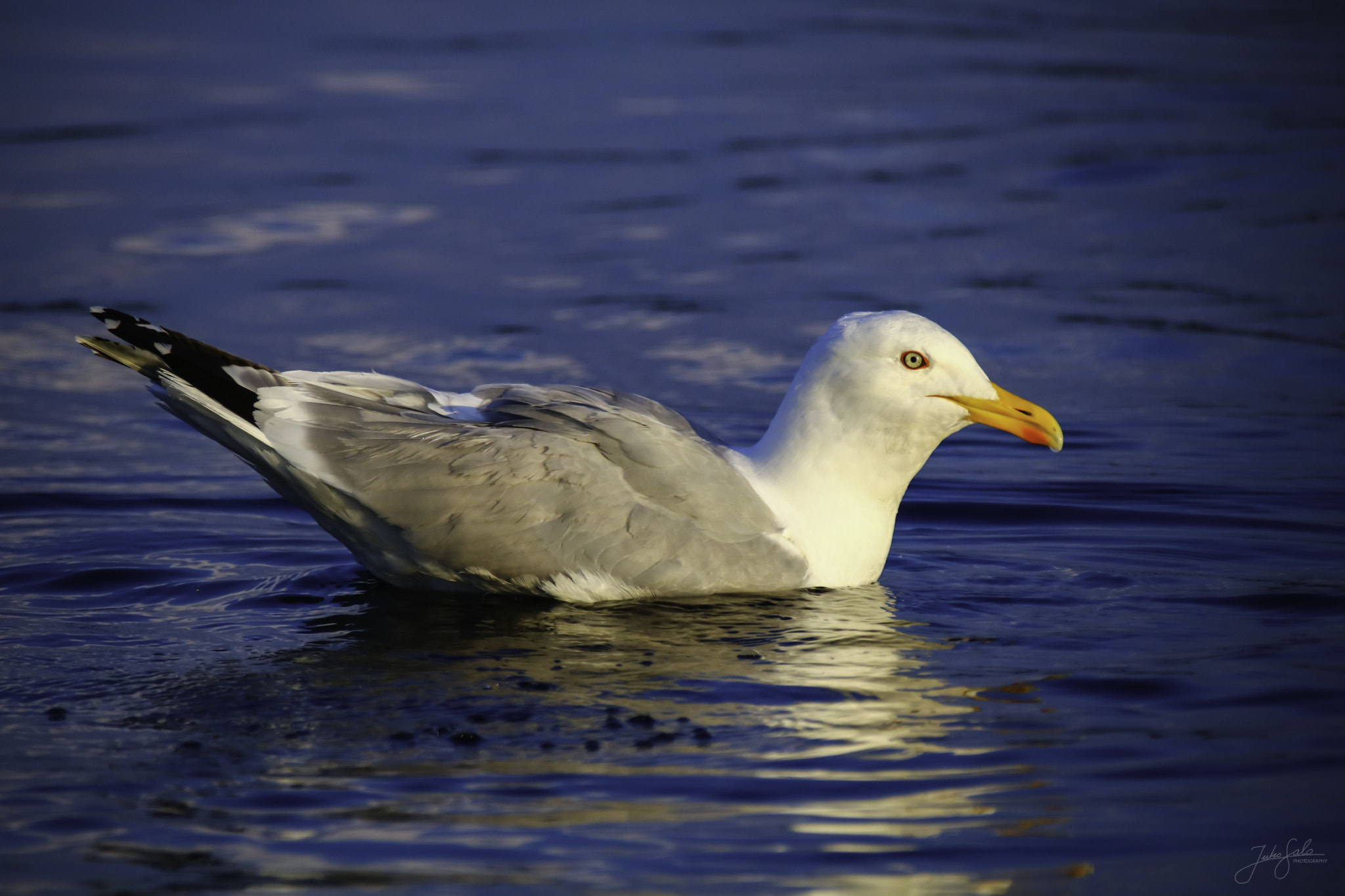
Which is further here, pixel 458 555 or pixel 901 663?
pixel 458 555

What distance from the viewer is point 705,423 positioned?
9.27m

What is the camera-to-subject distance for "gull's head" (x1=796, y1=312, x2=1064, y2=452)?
648 centimetres

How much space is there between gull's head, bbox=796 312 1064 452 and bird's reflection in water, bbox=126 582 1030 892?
84 cm

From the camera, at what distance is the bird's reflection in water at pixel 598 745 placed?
14.3 ft

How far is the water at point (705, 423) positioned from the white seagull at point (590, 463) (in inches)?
8.9

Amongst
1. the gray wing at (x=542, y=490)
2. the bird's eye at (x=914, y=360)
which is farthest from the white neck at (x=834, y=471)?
the bird's eye at (x=914, y=360)

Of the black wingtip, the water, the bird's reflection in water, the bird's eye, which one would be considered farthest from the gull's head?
the black wingtip

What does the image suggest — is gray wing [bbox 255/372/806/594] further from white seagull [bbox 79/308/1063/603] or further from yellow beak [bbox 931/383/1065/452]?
yellow beak [bbox 931/383/1065/452]

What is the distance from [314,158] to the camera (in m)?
15.2

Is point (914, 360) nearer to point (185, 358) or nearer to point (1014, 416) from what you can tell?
point (1014, 416)

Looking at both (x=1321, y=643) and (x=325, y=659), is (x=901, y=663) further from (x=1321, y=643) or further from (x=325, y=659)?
(x=325, y=659)

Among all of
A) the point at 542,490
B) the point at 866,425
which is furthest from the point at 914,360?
the point at 542,490

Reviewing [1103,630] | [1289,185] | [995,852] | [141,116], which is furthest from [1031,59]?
[995,852]

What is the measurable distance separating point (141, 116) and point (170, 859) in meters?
13.8
